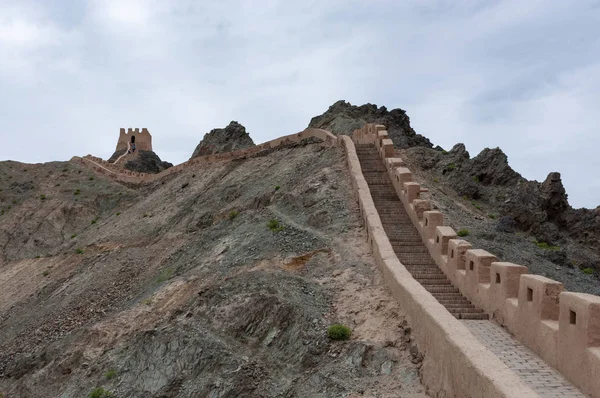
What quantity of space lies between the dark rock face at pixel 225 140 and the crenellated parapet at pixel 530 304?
31.0 metres

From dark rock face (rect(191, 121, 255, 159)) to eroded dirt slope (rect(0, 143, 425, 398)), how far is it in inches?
643

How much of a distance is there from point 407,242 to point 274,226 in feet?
13.4

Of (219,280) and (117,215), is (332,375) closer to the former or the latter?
(219,280)

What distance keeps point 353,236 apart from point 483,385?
9641 mm

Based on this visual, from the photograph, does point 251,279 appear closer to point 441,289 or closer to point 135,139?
point 441,289

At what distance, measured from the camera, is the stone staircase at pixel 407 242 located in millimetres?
13453

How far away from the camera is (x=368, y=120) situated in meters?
39.4

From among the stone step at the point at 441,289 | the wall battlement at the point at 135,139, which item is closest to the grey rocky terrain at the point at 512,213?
the stone step at the point at 441,289

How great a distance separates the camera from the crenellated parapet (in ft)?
29.1

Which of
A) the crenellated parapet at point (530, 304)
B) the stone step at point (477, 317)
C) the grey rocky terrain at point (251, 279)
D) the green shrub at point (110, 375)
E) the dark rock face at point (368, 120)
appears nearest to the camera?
the crenellated parapet at point (530, 304)

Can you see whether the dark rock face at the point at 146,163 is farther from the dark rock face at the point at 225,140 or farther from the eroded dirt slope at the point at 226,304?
the eroded dirt slope at the point at 226,304

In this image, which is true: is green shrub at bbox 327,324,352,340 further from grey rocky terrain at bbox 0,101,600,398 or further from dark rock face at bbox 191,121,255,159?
dark rock face at bbox 191,121,255,159

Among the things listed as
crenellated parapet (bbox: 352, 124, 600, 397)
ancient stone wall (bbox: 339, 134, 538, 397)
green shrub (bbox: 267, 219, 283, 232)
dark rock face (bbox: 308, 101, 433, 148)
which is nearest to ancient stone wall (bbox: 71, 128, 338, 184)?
dark rock face (bbox: 308, 101, 433, 148)

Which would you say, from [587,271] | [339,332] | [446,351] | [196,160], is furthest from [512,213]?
[196,160]
